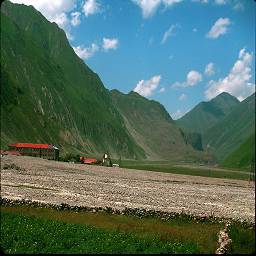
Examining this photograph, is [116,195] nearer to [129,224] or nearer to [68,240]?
[129,224]

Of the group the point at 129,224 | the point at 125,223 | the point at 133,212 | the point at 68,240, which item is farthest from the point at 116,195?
the point at 68,240

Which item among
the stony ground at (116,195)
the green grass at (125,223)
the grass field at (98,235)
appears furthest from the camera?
→ the stony ground at (116,195)

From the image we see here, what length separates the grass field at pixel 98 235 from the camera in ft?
54.3

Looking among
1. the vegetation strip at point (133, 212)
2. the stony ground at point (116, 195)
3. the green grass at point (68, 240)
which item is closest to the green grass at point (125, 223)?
the vegetation strip at point (133, 212)

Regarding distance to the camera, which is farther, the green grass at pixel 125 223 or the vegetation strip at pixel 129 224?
the green grass at pixel 125 223

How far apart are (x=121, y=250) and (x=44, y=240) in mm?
3616

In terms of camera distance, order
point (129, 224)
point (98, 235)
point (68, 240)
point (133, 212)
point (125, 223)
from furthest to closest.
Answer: point (133, 212) → point (125, 223) → point (129, 224) → point (98, 235) → point (68, 240)

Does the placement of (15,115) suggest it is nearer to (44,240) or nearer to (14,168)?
(14,168)

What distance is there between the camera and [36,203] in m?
35.0

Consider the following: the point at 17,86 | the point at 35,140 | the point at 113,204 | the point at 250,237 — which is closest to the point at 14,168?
the point at 113,204

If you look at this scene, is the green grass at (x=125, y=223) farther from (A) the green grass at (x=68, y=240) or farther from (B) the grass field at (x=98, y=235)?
(A) the green grass at (x=68, y=240)

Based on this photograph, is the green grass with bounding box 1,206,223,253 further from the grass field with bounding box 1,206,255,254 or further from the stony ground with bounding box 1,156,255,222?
the stony ground with bounding box 1,156,255,222

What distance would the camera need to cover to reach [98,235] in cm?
2253

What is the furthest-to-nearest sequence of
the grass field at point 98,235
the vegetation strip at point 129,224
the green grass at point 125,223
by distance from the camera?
the green grass at point 125,223
the vegetation strip at point 129,224
the grass field at point 98,235
